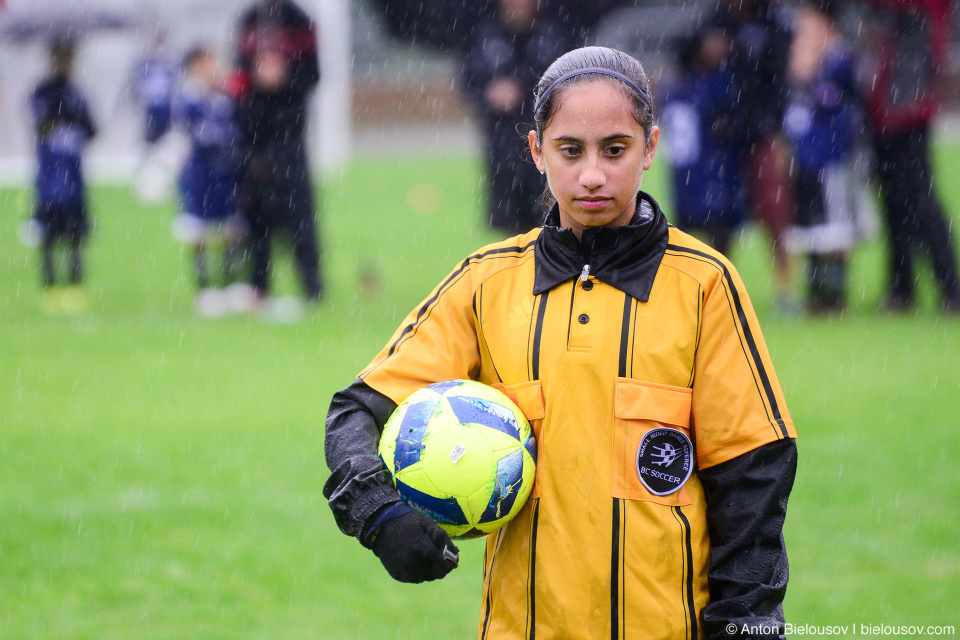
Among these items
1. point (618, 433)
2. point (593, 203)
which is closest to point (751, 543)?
point (618, 433)

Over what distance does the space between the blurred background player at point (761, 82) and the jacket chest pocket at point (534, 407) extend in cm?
708

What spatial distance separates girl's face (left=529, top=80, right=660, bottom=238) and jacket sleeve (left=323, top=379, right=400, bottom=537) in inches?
25.3

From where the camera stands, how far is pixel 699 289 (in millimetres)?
2312

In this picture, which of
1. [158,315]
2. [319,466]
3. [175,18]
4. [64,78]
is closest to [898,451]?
[319,466]

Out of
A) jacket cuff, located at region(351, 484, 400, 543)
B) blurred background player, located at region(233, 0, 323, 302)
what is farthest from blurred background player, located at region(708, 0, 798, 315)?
jacket cuff, located at region(351, 484, 400, 543)

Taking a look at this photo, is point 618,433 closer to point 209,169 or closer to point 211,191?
point 211,191

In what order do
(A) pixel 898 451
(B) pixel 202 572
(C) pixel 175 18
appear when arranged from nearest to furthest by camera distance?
1. (B) pixel 202 572
2. (A) pixel 898 451
3. (C) pixel 175 18

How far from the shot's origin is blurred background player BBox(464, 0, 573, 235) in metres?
8.81

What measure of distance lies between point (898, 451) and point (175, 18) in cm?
2068

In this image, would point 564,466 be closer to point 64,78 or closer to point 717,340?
point 717,340

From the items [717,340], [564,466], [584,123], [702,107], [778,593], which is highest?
[702,107]

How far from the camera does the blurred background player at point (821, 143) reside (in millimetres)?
8750

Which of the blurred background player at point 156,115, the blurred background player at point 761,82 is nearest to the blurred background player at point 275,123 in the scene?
the blurred background player at point 761,82

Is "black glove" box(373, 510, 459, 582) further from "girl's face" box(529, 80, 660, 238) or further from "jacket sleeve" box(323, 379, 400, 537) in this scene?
"girl's face" box(529, 80, 660, 238)
